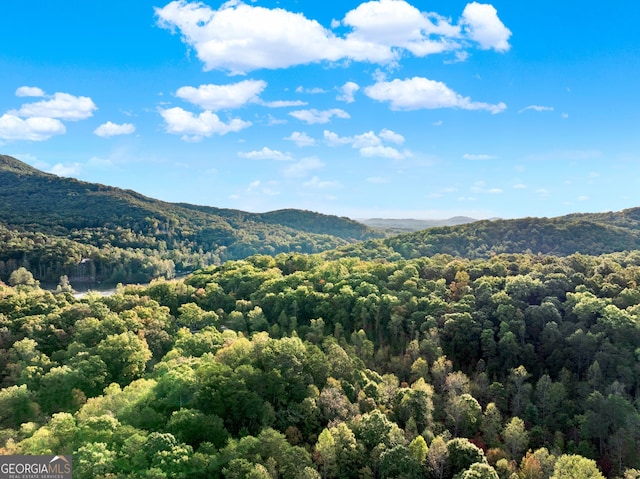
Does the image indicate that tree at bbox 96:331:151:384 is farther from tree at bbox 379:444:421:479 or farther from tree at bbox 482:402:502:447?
tree at bbox 482:402:502:447

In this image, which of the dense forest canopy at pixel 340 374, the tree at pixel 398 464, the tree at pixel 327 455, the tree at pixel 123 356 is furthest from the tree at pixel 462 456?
the tree at pixel 123 356

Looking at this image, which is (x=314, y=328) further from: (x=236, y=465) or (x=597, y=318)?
(x=597, y=318)

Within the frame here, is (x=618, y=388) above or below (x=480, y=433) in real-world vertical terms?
above

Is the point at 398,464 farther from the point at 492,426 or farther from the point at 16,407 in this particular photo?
the point at 16,407

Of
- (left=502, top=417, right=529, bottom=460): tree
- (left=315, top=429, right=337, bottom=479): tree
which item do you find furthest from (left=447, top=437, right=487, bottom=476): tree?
(left=315, top=429, right=337, bottom=479): tree

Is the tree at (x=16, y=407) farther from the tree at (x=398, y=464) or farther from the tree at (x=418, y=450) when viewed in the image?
the tree at (x=418, y=450)

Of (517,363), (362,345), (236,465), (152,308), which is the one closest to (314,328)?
(362,345)

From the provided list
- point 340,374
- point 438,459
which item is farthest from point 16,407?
point 438,459
